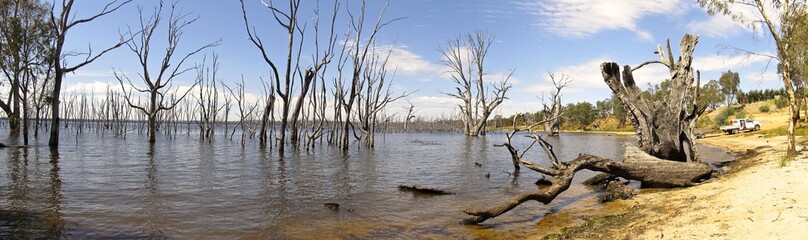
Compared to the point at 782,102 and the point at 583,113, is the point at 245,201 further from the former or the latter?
the point at 583,113

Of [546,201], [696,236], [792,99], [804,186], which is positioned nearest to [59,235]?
[546,201]

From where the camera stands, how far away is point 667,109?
12773 mm

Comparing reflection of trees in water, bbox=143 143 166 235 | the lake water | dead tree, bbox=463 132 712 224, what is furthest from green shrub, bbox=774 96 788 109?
reflection of trees in water, bbox=143 143 166 235

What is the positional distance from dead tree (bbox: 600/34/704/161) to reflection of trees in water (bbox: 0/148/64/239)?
13.9 meters

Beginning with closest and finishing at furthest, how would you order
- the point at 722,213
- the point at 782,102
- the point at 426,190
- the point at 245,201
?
the point at 722,213
the point at 245,201
the point at 426,190
the point at 782,102

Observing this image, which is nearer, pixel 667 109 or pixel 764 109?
pixel 667 109

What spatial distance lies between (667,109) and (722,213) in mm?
7782

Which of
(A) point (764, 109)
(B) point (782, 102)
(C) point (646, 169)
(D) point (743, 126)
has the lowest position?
(C) point (646, 169)

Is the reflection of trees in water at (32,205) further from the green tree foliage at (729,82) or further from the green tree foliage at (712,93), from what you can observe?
the green tree foliage at (729,82)

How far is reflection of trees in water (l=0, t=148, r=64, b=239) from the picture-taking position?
6.27 metres

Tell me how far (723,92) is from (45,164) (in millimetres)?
87306

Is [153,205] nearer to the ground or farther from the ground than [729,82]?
nearer to the ground

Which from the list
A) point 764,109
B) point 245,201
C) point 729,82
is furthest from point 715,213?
point 729,82

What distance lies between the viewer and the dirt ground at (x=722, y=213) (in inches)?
195
